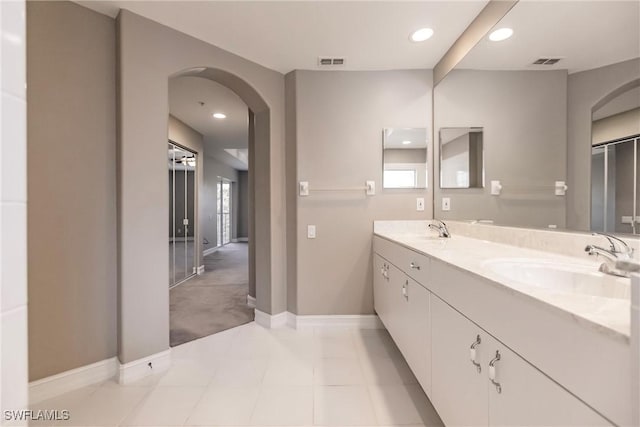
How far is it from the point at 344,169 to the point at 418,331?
1.53 m

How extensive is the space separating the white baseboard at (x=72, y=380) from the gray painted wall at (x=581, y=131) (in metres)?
2.79

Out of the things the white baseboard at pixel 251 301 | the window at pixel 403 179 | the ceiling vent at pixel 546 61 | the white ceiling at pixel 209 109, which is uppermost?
the white ceiling at pixel 209 109

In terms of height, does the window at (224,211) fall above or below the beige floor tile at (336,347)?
above

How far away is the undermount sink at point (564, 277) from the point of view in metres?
0.88

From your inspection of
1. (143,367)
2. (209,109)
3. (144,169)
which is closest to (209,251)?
(209,109)

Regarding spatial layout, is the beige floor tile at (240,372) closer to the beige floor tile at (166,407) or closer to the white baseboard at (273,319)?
the beige floor tile at (166,407)

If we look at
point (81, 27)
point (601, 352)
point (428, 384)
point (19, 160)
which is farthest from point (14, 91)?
point (81, 27)

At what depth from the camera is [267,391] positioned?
166cm

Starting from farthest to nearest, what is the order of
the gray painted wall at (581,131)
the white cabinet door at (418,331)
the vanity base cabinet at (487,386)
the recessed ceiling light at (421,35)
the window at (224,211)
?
the window at (224,211) → the recessed ceiling light at (421,35) → the white cabinet door at (418,331) → the gray painted wall at (581,131) → the vanity base cabinet at (487,386)

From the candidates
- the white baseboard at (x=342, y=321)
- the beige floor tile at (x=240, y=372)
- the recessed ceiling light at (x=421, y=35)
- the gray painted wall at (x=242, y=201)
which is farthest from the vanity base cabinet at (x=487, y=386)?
the gray painted wall at (x=242, y=201)

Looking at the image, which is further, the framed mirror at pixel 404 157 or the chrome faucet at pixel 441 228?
the framed mirror at pixel 404 157

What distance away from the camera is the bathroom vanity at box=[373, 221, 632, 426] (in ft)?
1.82

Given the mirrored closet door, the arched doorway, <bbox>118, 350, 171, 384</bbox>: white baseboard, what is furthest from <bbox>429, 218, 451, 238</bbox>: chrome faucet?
the mirrored closet door

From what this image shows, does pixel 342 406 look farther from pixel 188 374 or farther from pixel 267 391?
pixel 188 374
